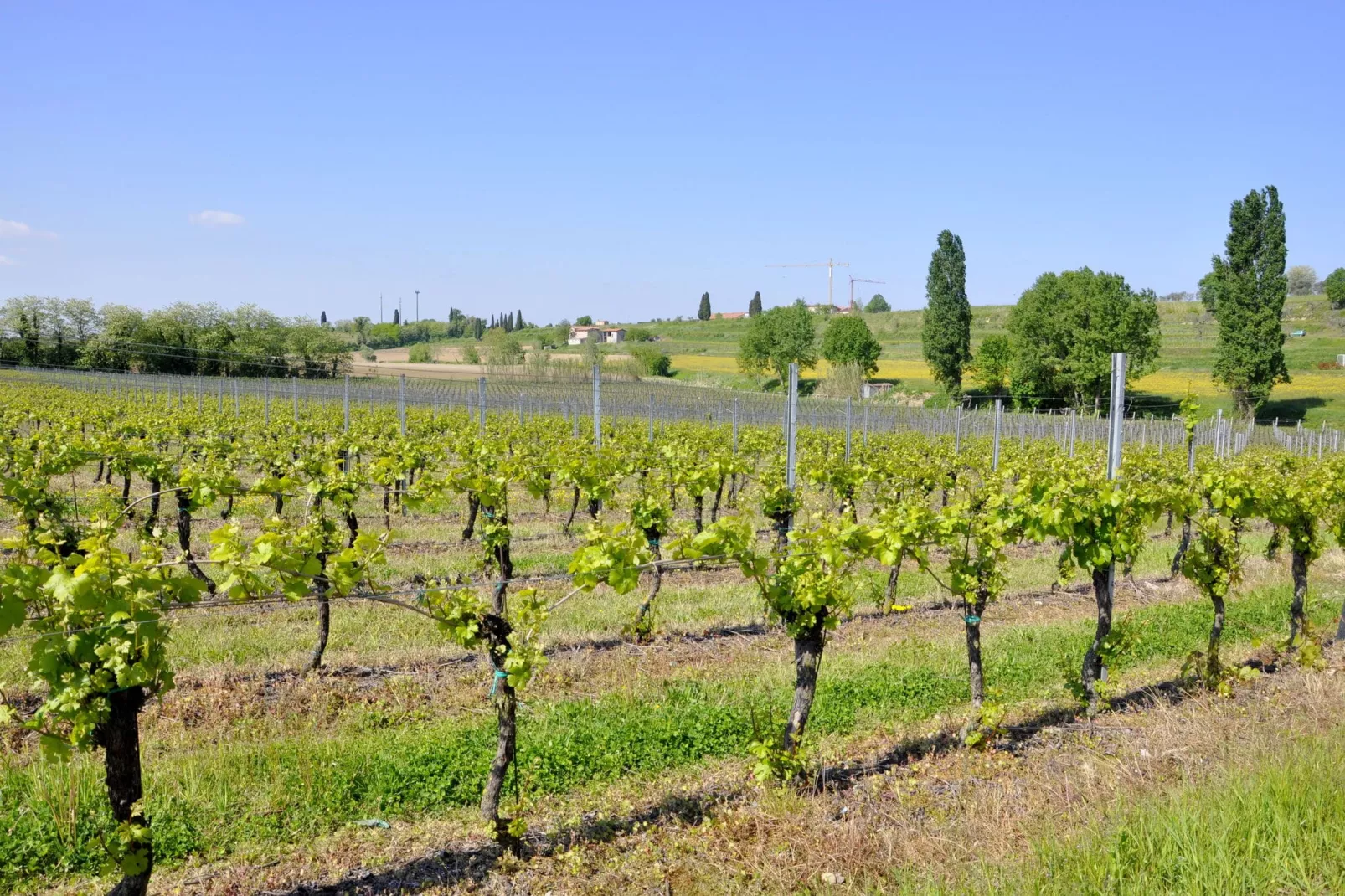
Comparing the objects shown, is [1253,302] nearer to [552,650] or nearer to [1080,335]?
[1080,335]

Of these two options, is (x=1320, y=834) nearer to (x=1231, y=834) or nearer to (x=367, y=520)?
(x=1231, y=834)

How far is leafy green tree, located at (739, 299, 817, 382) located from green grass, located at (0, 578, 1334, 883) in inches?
2420

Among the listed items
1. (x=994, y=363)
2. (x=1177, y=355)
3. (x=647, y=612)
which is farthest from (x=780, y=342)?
(x=647, y=612)

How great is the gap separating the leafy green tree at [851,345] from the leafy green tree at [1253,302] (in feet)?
86.6

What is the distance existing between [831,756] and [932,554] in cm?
918

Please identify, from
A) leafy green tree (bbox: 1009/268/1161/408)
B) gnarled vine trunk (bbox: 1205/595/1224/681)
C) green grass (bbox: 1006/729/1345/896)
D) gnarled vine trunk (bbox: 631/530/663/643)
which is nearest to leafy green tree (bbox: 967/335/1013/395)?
leafy green tree (bbox: 1009/268/1161/408)

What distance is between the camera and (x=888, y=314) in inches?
4380

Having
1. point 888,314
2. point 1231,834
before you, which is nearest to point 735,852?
point 1231,834

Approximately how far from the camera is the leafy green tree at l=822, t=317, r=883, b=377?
230 feet

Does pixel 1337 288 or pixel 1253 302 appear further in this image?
pixel 1337 288

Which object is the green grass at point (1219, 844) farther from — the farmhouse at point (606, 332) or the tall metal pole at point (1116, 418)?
the farmhouse at point (606, 332)

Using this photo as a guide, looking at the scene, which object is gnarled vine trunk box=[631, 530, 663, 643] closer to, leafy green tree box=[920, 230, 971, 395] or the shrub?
leafy green tree box=[920, 230, 971, 395]

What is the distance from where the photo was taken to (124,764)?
4.16 m

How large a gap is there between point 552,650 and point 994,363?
2278 inches
